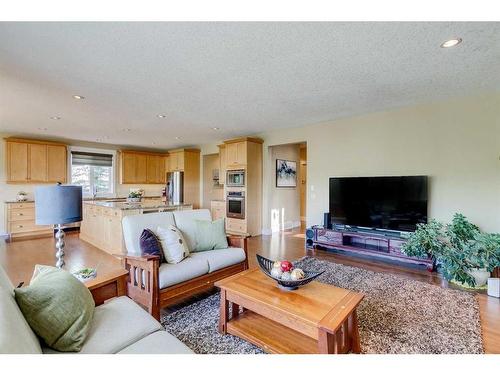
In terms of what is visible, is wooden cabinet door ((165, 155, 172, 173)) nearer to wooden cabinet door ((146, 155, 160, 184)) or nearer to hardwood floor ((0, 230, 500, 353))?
wooden cabinet door ((146, 155, 160, 184))

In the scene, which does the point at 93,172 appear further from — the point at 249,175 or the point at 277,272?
the point at 277,272

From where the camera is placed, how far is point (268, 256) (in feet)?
14.1

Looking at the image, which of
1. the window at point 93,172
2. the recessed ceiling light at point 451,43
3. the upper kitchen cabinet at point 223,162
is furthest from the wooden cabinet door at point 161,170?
the recessed ceiling light at point 451,43

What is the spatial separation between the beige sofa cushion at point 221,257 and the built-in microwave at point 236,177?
302cm

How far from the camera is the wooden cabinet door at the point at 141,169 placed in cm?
796

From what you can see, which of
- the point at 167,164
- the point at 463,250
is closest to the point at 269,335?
the point at 463,250

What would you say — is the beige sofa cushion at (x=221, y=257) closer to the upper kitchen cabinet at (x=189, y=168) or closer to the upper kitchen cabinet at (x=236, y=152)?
the upper kitchen cabinet at (x=236, y=152)

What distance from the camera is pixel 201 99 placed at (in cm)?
364

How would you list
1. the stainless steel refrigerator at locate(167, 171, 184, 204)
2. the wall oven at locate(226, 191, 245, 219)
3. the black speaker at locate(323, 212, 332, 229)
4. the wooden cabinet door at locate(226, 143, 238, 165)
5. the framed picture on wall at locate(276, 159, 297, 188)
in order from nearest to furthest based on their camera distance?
the black speaker at locate(323, 212, 332, 229)
the wall oven at locate(226, 191, 245, 219)
the wooden cabinet door at locate(226, 143, 238, 165)
the framed picture on wall at locate(276, 159, 297, 188)
the stainless steel refrigerator at locate(167, 171, 184, 204)

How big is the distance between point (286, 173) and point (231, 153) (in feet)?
5.24

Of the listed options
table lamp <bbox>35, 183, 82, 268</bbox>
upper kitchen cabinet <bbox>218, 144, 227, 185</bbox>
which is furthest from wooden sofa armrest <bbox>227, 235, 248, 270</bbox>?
upper kitchen cabinet <bbox>218, 144, 227, 185</bbox>

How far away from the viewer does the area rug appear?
1836 mm

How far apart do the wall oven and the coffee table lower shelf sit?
3903 mm
